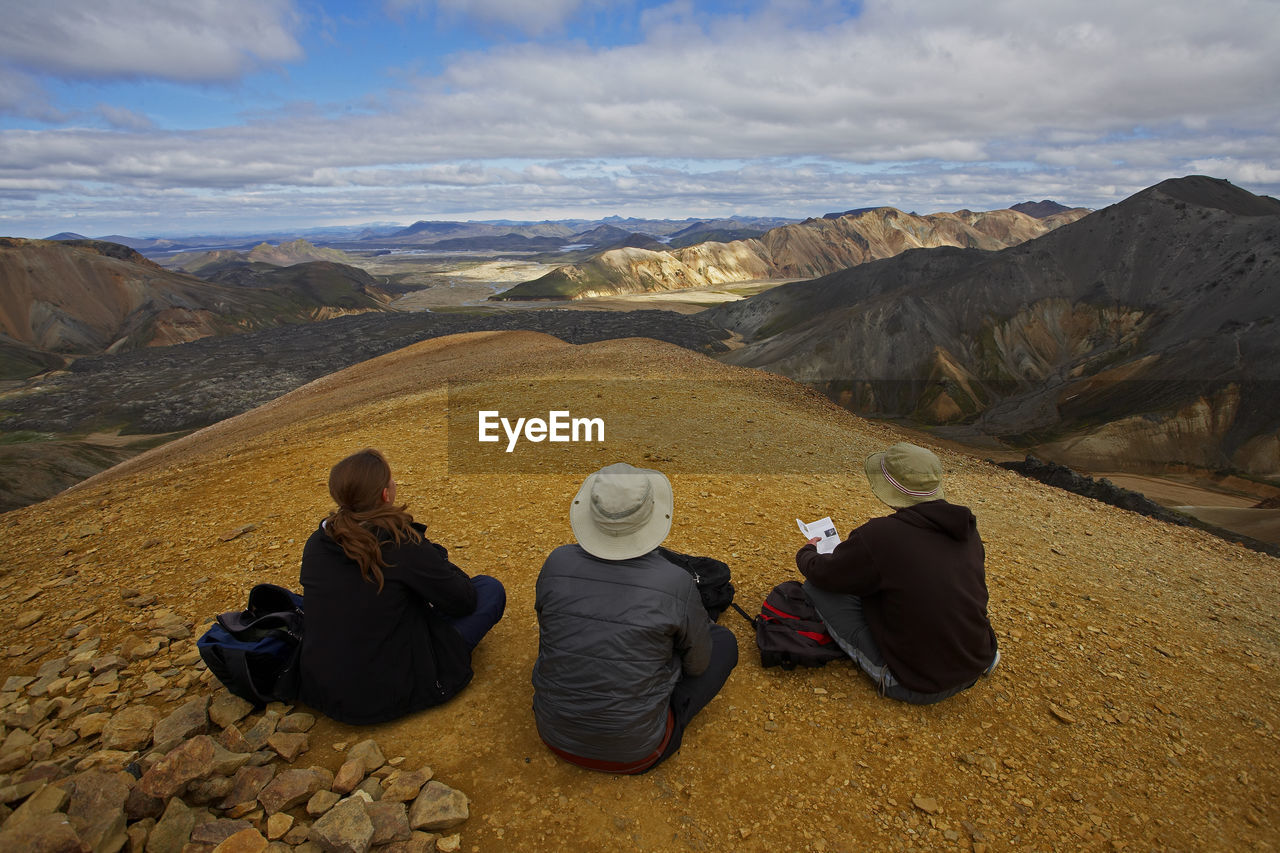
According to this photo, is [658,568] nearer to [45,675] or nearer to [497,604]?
[497,604]

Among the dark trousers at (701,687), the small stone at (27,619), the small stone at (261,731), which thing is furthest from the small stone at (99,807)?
the small stone at (27,619)

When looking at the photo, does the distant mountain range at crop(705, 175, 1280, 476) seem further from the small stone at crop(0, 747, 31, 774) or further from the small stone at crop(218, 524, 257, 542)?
the small stone at crop(0, 747, 31, 774)

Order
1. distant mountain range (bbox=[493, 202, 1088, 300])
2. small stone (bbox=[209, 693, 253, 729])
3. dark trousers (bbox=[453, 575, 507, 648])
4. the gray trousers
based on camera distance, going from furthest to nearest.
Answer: distant mountain range (bbox=[493, 202, 1088, 300]), dark trousers (bbox=[453, 575, 507, 648]), the gray trousers, small stone (bbox=[209, 693, 253, 729])

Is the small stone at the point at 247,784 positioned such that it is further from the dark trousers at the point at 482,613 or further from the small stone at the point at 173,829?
the dark trousers at the point at 482,613

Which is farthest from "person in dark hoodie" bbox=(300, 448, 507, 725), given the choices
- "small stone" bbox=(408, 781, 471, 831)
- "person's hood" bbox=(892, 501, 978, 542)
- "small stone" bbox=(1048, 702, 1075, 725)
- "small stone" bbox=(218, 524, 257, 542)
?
"small stone" bbox=(1048, 702, 1075, 725)

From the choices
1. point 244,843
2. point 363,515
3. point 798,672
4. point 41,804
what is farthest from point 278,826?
point 798,672

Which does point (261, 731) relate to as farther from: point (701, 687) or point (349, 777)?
point (701, 687)

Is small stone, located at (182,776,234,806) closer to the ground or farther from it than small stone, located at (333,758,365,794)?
farther from it

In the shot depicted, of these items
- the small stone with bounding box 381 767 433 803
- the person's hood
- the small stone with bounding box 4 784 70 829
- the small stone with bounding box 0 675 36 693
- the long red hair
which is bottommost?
the small stone with bounding box 381 767 433 803
